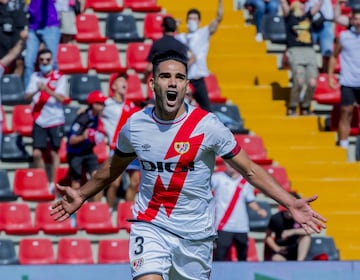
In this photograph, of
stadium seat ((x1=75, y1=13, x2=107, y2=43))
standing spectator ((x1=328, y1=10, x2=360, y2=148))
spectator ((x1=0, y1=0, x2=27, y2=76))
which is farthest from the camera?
stadium seat ((x1=75, y1=13, x2=107, y2=43))

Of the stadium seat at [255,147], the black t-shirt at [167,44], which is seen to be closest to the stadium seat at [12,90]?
the black t-shirt at [167,44]

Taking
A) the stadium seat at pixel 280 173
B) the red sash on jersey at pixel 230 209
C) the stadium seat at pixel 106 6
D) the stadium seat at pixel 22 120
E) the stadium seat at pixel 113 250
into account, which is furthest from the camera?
the stadium seat at pixel 106 6

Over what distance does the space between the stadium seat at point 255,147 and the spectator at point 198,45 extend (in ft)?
1.83

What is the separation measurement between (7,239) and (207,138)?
5.96 m

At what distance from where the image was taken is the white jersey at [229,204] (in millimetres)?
13148

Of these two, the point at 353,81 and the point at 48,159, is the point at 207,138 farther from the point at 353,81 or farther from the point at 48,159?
the point at 353,81

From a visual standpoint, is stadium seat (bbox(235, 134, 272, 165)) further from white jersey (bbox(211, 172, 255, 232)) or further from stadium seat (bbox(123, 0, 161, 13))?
stadium seat (bbox(123, 0, 161, 13))

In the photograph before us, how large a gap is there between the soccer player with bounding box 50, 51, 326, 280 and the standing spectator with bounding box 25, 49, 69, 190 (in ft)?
19.2

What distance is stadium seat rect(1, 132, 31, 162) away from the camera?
47.1ft

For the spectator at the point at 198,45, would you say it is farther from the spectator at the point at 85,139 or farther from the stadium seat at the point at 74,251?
the stadium seat at the point at 74,251

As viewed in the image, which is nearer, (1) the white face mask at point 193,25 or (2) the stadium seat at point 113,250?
(2) the stadium seat at point 113,250

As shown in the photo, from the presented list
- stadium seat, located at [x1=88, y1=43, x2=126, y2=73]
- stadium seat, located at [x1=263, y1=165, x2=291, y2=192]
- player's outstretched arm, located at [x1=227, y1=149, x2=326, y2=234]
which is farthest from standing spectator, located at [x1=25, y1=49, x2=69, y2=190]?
player's outstretched arm, located at [x1=227, y1=149, x2=326, y2=234]

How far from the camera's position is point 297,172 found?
49.6ft

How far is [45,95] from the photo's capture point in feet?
45.7
